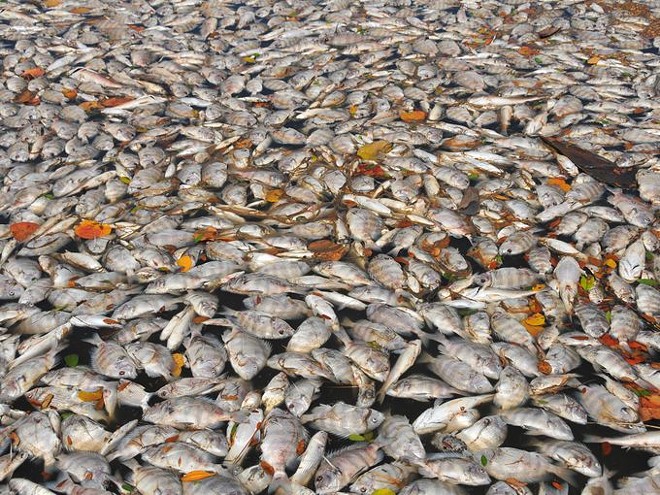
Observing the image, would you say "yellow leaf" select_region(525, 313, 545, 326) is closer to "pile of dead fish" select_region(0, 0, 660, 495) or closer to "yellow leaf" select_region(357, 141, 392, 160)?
"pile of dead fish" select_region(0, 0, 660, 495)

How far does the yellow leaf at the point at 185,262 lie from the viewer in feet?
20.4

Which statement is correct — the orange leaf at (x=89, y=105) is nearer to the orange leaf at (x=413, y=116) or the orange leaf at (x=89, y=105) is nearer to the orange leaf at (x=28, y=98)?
the orange leaf at (x=28, y=98)

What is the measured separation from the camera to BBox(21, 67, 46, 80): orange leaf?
9898 mm

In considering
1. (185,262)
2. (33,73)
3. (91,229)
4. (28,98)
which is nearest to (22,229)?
(91,229)

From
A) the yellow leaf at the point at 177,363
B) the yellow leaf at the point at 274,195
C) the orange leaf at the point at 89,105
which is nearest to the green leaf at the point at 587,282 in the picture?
the yellow leaf at the point at 274,195

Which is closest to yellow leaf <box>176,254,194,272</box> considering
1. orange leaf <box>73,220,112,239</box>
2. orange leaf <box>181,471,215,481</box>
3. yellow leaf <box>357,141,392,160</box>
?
orange leaf <box>73,220,112,239</box>

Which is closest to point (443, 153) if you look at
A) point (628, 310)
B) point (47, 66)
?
point (628, 310)

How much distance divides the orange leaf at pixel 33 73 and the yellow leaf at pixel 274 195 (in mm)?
5187

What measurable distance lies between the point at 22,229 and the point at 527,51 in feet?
27.3

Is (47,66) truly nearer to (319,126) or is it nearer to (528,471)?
(319,126)

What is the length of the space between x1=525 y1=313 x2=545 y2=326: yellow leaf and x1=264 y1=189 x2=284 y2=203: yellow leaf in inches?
123

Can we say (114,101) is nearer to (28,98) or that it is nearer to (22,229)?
(28,98)

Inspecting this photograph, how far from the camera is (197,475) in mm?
4371

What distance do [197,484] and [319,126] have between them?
17.9 ft
